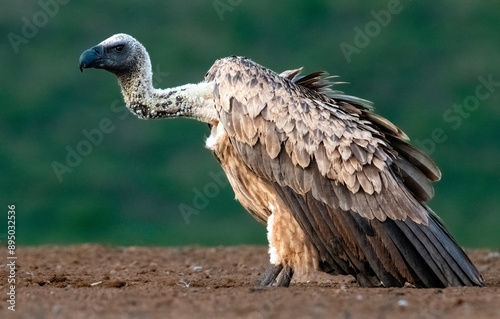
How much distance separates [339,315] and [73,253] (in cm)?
685

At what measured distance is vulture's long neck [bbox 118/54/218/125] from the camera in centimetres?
1011

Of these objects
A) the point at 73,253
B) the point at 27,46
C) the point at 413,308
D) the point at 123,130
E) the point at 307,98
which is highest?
the point at 27,46

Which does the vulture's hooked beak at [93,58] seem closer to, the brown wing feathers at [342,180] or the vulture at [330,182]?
the vulture at [330,182]

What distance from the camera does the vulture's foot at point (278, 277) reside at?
32.1 ft

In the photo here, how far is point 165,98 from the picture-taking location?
10359 millimetres

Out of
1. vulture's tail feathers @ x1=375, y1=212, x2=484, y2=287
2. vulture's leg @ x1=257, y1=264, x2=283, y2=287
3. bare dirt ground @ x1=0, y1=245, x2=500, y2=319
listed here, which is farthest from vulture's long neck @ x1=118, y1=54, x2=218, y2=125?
vulture's tail feathers @ x1=375, y1=212, x2=484, y2=287

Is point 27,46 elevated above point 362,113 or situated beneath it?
elevated above

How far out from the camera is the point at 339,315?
7148 mm

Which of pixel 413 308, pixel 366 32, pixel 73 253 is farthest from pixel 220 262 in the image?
pixel 366 32

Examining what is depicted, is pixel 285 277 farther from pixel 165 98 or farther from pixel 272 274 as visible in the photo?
pixel 165 98

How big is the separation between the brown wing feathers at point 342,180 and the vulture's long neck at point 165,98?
0.41 meters

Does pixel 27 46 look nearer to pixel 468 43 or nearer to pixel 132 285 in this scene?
pixel 468 43

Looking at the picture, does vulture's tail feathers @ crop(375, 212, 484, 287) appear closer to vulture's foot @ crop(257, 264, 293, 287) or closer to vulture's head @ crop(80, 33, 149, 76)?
vulture's foot @ crop(257, 264, 293, 287)

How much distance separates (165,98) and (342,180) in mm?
2022
